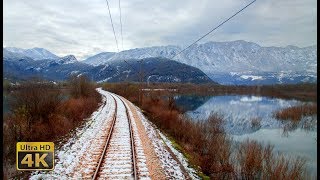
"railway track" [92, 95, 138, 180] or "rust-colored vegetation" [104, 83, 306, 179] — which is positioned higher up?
"railway track" [92, 95, 138, 180]

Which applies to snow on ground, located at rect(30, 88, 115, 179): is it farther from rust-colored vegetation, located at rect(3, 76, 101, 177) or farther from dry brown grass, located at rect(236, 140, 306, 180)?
dry brown grass, located at rect(236, 140, 306, 180)

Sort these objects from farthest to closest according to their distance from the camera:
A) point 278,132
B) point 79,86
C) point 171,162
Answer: point 79,86, point 278,132, point 171,162

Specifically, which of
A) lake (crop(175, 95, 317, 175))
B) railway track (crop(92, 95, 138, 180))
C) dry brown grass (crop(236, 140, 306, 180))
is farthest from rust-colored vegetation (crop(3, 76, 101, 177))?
lake (crop(175, 95, 317, 175))

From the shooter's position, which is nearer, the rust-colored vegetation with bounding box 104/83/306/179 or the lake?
the rust-colored vegetation with bounding box 104/83/306/179

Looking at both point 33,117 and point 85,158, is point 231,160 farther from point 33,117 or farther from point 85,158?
point 33,117

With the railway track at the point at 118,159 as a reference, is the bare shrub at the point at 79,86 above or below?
above

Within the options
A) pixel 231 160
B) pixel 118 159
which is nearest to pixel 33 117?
pixel 118 159

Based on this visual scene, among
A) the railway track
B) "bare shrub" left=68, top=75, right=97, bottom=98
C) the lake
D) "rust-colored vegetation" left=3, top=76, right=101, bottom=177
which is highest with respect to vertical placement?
"bare shrub" left=68, top=75, right=97, bottom=98

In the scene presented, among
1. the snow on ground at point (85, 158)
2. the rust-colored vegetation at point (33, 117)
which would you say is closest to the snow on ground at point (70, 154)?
the snow on ground at point (85, 158)

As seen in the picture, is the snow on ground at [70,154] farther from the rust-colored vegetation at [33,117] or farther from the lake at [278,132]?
the lake at [278,132]

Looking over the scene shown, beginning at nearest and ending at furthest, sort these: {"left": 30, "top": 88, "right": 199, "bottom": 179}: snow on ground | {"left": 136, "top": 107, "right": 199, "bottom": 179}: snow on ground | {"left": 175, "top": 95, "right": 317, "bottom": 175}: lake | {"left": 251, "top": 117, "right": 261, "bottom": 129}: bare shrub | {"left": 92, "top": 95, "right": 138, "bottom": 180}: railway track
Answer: {"left": 92, "top": 95, "right": 138, "bottom": 180}: railway track → {"left": 30, "top": 88, "right": 199, "bottom": 179}: snow on ground → {"left": 136, "top": 107, "right": 199, "bottom": 179}: snow on ground → {"left": 175, "top": 95, "right": 317, "bottom": 175}: lake → {"left": 251, "top": 117, "right": 261, "bottom": 129}: bare shrub

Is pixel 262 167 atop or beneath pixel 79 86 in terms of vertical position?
beneath

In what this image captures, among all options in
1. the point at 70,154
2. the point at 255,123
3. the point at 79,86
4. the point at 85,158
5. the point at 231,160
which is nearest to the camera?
the point at 85,158

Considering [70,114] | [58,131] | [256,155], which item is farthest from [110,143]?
[70,114]
